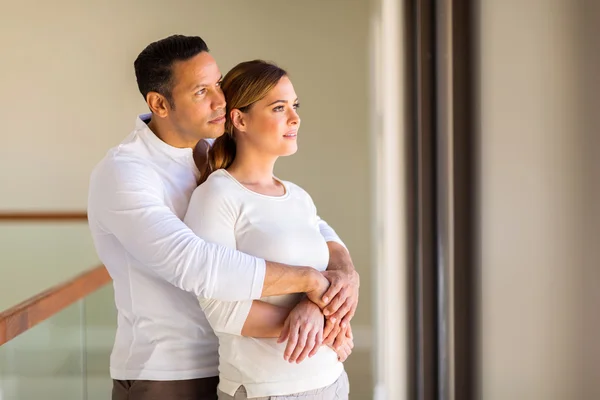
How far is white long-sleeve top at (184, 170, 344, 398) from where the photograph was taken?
1339mm

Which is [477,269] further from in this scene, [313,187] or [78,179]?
[78,179]

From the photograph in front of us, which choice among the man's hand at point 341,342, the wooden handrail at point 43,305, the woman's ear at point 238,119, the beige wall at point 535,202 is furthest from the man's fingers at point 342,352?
the wooden handrail at point 43,305

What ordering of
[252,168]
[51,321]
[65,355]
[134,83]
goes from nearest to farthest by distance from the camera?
[252,168], [51,321], [65,355], [134,83]

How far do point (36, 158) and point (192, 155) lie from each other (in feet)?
13.8

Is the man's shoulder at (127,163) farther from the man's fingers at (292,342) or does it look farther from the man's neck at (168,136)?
the man's fingers at (292,342)

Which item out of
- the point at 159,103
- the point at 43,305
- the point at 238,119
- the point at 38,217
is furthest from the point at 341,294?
the point at 38,217

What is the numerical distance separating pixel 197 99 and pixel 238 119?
96 mm

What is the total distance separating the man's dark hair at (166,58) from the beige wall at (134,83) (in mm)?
3692

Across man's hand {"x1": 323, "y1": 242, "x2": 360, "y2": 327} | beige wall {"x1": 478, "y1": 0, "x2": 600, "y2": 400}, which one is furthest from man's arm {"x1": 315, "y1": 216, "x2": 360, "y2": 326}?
beige wall {"x1": 478, "y1": 0, "x2": 600, "y2": 400}

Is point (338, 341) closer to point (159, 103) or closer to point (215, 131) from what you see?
point (215, 131)

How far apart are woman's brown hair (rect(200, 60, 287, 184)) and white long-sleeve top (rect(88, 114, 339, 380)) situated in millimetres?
71

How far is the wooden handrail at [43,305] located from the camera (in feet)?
5.59

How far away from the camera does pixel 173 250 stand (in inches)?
49.9

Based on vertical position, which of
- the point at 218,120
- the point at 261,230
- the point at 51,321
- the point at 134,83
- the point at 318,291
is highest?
the point at 134,83
